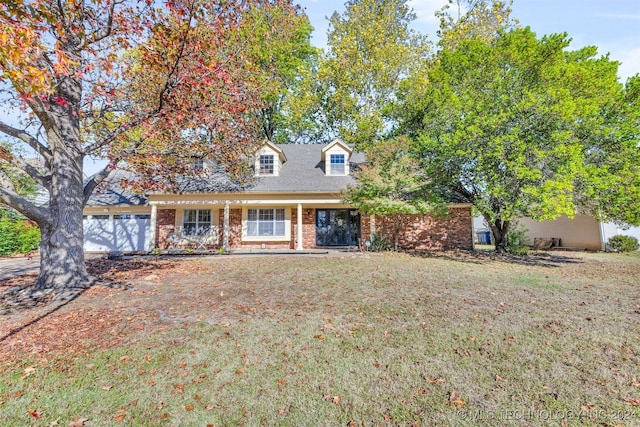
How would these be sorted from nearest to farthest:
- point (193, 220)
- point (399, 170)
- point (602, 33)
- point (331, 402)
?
point (331, 402) < point (602, 33) < point (399, 170) < point (193, 220)

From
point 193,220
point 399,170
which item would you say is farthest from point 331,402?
point 193,220

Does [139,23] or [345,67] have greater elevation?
[345,67]

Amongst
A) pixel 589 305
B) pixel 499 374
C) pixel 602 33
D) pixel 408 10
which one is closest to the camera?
pixel 499 374

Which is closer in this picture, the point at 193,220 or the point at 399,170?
the point at 399,170

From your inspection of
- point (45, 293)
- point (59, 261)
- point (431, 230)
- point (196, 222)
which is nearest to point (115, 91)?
point (59, 261)

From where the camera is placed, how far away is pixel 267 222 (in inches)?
629

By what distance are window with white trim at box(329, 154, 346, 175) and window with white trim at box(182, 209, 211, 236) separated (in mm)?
7179

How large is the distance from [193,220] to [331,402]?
49.4 ft

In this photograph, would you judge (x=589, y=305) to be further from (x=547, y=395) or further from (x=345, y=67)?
(x=345, y=67)

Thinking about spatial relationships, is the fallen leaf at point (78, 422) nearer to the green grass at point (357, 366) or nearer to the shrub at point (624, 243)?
the green grass at point (357, 366)

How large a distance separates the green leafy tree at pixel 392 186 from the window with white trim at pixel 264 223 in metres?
4.01

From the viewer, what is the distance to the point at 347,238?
16188 millimetres

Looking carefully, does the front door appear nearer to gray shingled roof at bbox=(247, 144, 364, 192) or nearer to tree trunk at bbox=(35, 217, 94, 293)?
gray shingled roof at bbox=(247, 144, 364, 192)

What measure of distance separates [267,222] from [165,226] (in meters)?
5.46
